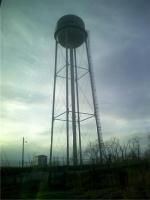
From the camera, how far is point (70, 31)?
20094mm

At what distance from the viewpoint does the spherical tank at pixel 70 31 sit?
20.0 meters

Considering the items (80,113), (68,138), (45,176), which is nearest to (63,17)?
(80,113)

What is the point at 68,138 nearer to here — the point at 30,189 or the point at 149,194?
the point at 30,189

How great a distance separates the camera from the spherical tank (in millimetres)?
19984

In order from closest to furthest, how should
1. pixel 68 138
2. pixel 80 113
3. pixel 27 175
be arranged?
pixel 27 175 → pixel 68 138 → pixel 80 113

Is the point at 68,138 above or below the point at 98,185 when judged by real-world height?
above

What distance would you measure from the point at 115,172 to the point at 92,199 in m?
4.36

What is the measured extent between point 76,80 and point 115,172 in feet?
29.7

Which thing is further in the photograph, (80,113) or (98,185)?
(80,113)

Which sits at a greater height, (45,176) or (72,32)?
(72,32)

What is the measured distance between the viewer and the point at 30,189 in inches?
497

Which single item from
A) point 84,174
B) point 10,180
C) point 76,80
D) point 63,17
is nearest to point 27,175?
point 10,180

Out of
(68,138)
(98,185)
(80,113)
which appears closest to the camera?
(98,185)

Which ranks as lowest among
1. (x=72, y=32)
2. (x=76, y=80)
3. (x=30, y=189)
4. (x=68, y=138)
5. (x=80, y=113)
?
(x=30, y=189)
